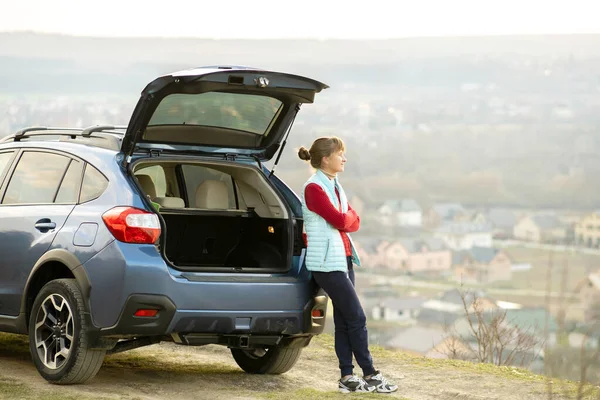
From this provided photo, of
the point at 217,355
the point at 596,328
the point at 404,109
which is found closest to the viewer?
the point at 596,328

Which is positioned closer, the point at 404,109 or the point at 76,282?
the point at 76,282

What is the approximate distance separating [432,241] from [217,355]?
213ft

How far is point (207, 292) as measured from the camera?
666 cm

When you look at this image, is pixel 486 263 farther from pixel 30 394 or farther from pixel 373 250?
pixel 30 394

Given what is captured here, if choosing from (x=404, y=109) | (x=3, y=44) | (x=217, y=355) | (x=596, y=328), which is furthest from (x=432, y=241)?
(x=596, y=328)

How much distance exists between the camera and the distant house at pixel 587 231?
13.7 feet

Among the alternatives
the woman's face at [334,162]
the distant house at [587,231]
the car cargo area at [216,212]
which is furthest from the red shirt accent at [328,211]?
the distant house at [587,231]

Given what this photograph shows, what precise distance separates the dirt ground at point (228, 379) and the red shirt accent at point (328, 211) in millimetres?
1091

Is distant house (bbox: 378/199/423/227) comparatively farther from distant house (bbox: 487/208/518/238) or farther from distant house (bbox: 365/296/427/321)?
distant house (bbox: 365/296/427/321)

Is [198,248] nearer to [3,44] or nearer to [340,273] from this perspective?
[340,273]

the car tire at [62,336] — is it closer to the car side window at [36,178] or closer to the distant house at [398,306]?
the car side window at [36,178]

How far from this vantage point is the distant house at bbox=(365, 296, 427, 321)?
5100 centimetres

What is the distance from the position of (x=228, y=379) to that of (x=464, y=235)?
64.9 meters

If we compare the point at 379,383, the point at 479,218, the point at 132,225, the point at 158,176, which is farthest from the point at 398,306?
the point at 132,225
